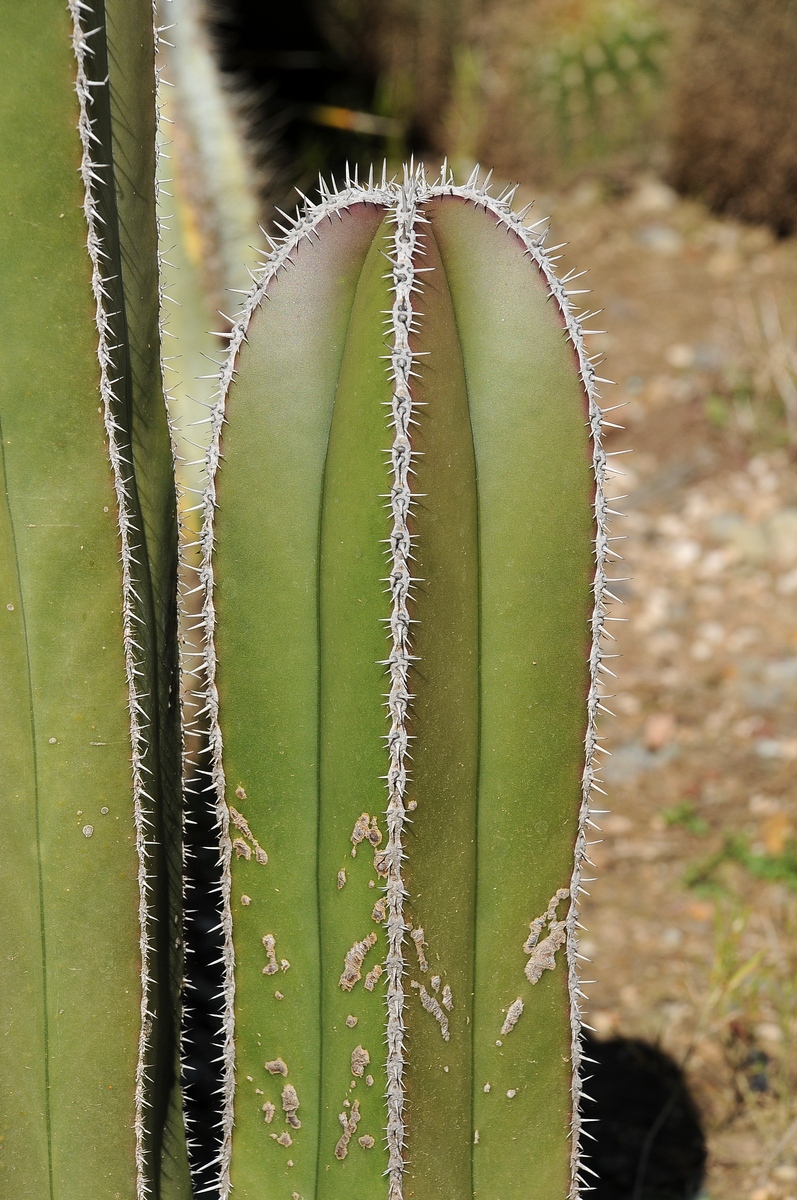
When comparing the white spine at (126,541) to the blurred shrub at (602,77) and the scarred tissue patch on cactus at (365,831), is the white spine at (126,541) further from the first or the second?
the blurred shrub at (602,77)

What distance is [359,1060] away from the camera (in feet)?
4.35

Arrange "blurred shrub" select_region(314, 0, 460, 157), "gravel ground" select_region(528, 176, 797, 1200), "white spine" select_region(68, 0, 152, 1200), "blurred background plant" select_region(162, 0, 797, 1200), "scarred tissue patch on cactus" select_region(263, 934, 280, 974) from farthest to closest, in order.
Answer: "blurred shrub" select_region(314, 0, 460, 157) < "blurred background plant" select_region(162, 0, 797, 1200) < "gravel ground" select_region(528, 176, 797, 1200) < "scarred tissue patch on cactus" select_region(263, 934, 280, 974) < "white spine" select_region(68, 0, 152, 1200)

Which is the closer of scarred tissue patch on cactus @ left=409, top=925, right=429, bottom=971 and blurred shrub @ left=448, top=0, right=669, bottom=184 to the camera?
scarred tissue patch on cactus @ left=409, top=925, right=429, bottom=971

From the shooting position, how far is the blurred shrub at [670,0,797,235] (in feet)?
16.5

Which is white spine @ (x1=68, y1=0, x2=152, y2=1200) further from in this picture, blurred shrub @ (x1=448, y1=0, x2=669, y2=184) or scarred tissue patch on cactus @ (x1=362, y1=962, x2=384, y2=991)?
blurred shrub @ (x1=448, y1=0, x2=669, y2=184)

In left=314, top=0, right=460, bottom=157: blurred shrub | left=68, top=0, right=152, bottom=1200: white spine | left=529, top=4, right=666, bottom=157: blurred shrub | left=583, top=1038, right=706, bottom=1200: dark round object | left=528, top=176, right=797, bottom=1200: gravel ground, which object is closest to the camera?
left=68, top=0, right=152, bottom=1200: white spine

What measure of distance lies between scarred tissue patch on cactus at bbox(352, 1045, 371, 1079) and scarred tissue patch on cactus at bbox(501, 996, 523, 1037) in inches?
6.5

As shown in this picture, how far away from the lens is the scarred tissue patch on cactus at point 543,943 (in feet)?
4.53

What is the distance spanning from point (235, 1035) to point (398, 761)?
0.43 meters

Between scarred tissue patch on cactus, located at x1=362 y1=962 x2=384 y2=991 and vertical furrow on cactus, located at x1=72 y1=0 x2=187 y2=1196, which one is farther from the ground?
vertical furrow on cactus, located at x1=72 y1=0 x2=187 y2=1196

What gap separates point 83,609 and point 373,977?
19.5 inches

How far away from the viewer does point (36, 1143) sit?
1.37 meters

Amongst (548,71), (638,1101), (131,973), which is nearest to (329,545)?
(131,973)

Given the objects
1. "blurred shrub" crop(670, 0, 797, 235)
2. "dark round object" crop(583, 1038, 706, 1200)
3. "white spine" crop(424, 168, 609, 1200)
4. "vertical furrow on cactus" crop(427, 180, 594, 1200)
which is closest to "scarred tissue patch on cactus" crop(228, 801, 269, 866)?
"vertical furrow on cactus" crop(427, 180, 594, 1200)
